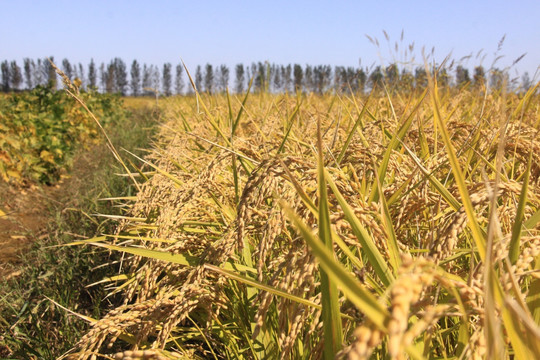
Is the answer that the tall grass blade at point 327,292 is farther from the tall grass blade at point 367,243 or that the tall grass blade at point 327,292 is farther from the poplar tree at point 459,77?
the poplar tree at point 459,77

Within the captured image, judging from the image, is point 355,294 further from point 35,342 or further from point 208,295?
point 35,342

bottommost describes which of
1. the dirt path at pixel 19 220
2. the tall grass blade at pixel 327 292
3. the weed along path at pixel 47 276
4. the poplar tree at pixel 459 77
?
the dirt path at pixel 19 220

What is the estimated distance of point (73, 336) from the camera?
6.70 feet

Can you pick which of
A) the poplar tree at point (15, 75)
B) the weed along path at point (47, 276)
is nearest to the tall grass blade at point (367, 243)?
the weed along path at point (47, 276)

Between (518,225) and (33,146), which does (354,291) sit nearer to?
(518,225)

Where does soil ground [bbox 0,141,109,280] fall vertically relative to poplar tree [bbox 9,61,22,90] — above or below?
below

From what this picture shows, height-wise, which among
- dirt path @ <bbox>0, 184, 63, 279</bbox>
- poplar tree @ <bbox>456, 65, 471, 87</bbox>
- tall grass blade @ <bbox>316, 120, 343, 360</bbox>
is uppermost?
poplar tree @ <bbox>456, 65, 471, 87</bbox>

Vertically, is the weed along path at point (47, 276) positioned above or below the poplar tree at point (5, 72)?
below

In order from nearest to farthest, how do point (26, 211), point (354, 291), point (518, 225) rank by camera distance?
point (354, 291) → point (518, 225) → point (26, 211)

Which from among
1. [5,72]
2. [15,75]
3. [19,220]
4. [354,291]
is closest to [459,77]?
[19,220]

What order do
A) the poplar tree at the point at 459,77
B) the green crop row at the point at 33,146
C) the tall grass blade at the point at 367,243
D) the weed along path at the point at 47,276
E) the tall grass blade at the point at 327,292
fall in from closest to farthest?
the tall grass blade at the point at 327,292 < the tall grass blade at the point at 367,243 < the weed along path at the point at 47,276 < the poplar tree at the point at 459,77 < the green crop row at the point at 33,146

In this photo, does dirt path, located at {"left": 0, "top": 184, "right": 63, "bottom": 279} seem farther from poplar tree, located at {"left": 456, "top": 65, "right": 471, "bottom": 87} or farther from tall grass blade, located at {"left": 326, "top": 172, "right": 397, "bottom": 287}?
poplar tree, located at {"left": 456, "top": 65, "right": 471, "bottom": 87}

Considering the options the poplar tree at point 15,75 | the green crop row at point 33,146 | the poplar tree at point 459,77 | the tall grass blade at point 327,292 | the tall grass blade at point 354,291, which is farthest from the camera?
the poplar tree at point 15,75

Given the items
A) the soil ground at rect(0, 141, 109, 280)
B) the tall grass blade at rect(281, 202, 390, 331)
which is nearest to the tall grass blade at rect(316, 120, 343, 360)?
the tall grass blade at rect(281, 202, 390, 331)
